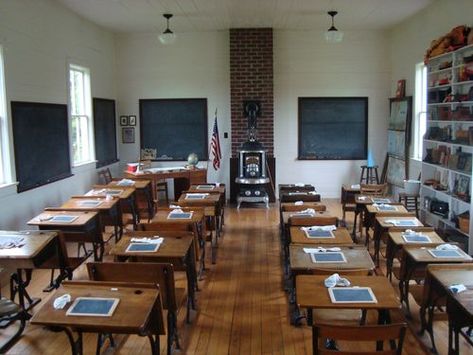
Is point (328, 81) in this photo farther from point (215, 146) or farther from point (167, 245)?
point (167, 245)

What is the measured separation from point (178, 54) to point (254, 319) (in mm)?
6913

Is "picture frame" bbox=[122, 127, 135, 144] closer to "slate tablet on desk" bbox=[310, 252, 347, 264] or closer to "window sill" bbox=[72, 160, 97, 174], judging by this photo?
"window sill" bbox=[72, 160, 97, 174]

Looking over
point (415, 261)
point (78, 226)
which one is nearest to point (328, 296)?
point (415, 261)

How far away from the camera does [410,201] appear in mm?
8422

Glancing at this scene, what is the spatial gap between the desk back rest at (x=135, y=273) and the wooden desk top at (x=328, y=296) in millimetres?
897

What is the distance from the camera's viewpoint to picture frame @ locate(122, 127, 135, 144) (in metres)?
10.3

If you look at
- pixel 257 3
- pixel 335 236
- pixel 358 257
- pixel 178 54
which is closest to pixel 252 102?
pixel 178 54

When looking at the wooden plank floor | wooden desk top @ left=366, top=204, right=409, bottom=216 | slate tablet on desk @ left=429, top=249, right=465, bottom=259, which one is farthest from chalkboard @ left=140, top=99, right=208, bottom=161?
slate tablet on desk @ left=429, top=249, right=465, bottom=259

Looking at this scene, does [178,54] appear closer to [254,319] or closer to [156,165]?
[156,165]

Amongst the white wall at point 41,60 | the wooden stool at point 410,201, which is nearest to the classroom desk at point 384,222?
the wooden stool at point 410,201

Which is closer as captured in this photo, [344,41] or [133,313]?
[133,313]

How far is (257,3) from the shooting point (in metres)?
7.57

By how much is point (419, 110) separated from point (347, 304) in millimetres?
6599

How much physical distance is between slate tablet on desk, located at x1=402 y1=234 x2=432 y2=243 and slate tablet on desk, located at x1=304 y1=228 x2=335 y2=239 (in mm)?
645
